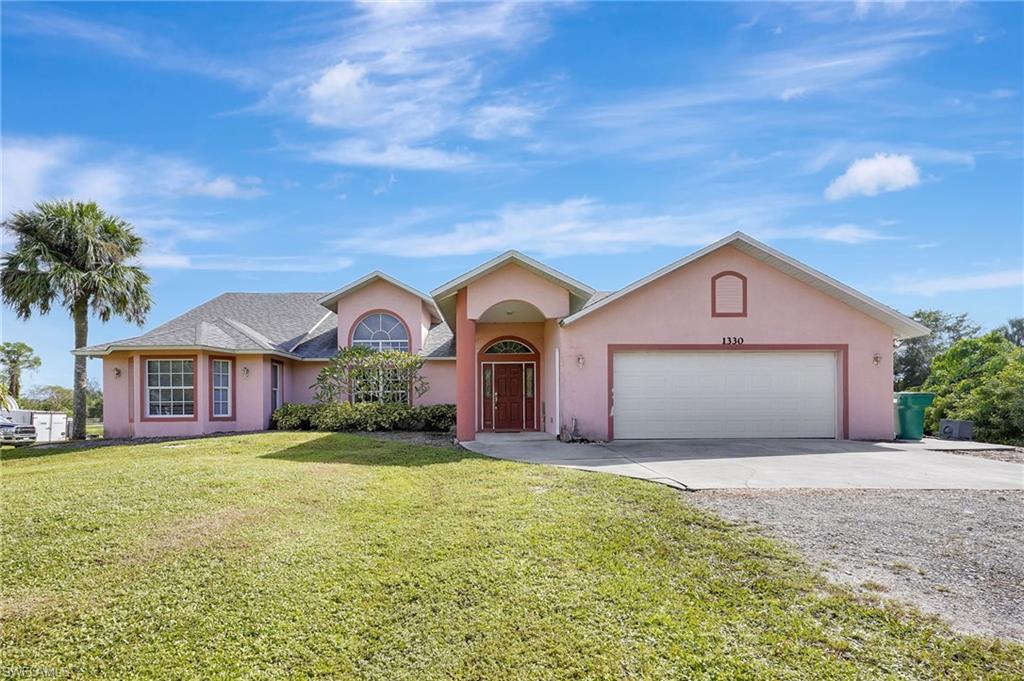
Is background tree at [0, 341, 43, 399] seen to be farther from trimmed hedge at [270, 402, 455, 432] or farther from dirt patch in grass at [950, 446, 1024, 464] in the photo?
dirt patch in grass at [950, 446, 1024, 464]

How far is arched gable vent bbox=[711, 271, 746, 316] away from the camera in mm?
14500

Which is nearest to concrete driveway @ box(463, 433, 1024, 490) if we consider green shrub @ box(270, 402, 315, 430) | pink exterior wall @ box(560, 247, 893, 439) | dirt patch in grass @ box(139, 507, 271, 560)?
pink exterior wall @ box(560, 247, 893, 439)

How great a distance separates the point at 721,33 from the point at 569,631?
37.5 feet

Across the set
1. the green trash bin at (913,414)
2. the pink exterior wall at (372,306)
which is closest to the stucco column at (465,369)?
the pink exterior wall at (372,306)

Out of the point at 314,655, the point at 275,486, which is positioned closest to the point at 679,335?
the point at 275,486

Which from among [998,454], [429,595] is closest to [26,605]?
[429,595]

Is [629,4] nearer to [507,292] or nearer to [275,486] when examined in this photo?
[507,292]

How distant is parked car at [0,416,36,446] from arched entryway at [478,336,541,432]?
1613cm

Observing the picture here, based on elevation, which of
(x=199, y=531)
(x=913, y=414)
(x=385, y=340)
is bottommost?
(x=199, y=531)

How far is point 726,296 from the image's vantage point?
14.5 metres

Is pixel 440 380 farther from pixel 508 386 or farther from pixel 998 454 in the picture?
pixel 998 454

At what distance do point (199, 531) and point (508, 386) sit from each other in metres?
13.4

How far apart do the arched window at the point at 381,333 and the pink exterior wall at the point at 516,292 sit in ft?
24.5

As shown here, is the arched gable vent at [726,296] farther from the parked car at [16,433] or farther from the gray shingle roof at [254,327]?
the parked car at [16,433]
